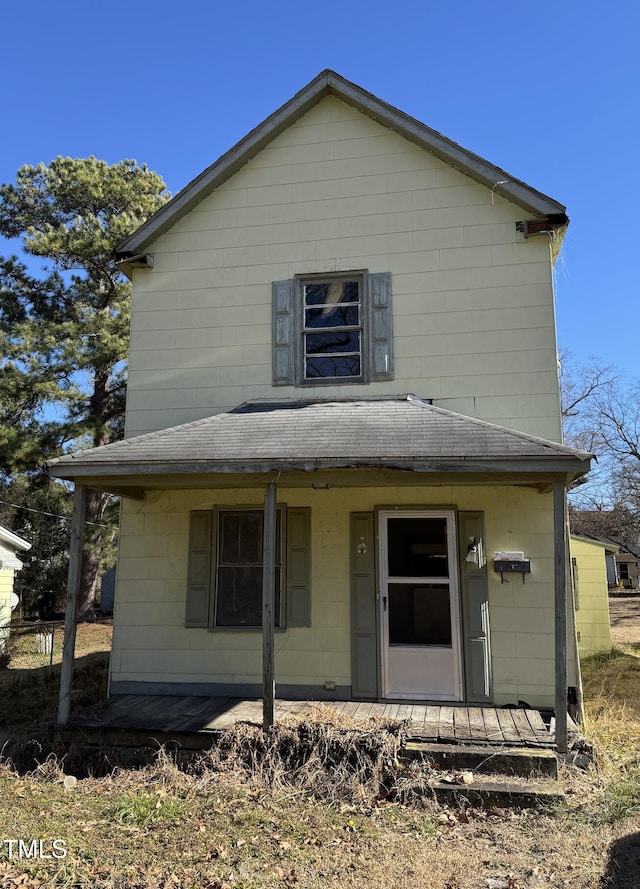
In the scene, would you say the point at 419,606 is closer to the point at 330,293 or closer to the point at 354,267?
the point at 330,293

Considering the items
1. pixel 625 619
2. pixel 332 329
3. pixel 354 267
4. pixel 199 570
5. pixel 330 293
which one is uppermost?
pixel 354 267

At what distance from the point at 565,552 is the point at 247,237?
19.4ft

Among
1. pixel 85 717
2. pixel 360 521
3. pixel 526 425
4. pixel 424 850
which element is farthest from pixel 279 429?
pixel 424 850

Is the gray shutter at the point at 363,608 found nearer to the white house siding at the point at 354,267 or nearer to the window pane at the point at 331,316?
the white house siding at the point at 354,267

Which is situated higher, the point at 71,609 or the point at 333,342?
the point at 333,342

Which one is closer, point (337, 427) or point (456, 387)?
point (337, 427)

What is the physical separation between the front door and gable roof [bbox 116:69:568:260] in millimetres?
4123

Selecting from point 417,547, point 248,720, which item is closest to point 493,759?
point 248,720

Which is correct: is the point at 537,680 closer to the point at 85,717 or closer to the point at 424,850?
the point at 424,850

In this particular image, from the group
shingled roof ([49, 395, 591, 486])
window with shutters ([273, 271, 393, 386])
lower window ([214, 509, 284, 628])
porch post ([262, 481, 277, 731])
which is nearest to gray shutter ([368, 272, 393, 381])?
window with shutters ([273, 271, 393, 386])

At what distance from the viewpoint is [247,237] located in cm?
883

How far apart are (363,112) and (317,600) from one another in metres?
6.59

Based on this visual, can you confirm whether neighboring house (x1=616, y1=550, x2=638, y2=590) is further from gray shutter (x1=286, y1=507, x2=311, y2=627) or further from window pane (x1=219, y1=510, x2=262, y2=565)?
window pane (x1=219, y1=510, x2=262, y2=565)

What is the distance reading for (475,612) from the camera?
23.8ft
